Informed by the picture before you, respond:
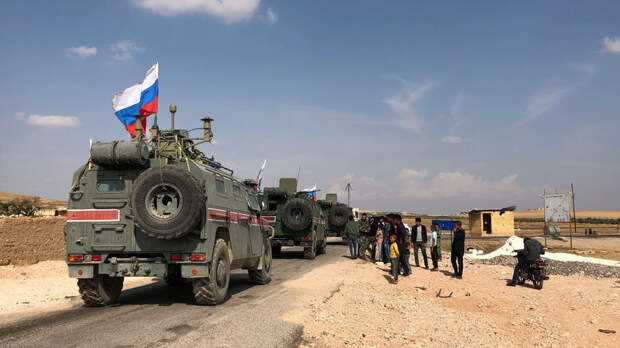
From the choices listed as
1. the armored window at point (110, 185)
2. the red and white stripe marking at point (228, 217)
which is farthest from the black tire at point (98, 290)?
the red and white stripe marking at point (228, 217)

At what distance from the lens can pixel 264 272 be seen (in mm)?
12023

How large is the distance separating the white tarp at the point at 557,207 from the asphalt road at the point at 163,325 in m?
22.2

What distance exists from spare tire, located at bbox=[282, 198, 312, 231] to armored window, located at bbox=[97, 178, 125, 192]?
38.0ft

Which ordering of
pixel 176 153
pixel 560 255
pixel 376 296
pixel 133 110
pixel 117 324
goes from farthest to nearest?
1. pixel 560 255
2. pixel 133 110
3. pixel 376 296
4. pixel 176 153
5. pixel 117 324

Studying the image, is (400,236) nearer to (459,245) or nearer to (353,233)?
(459,245)

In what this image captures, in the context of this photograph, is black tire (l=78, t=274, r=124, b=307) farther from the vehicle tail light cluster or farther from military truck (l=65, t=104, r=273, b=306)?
the vehicle tail light cluster

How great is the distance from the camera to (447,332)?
23.6 ft

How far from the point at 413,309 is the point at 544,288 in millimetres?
5912

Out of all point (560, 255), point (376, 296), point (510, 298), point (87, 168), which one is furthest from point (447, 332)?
point (560, 255)

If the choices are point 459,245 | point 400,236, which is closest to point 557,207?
point 459,245

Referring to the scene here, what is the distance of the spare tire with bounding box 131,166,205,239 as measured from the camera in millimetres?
7699

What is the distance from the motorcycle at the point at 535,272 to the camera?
1252 cm

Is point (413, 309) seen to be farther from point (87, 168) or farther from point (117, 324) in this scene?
point (87, 168)

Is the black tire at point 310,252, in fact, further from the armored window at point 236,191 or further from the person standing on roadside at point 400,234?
the armored window at point 236,191
